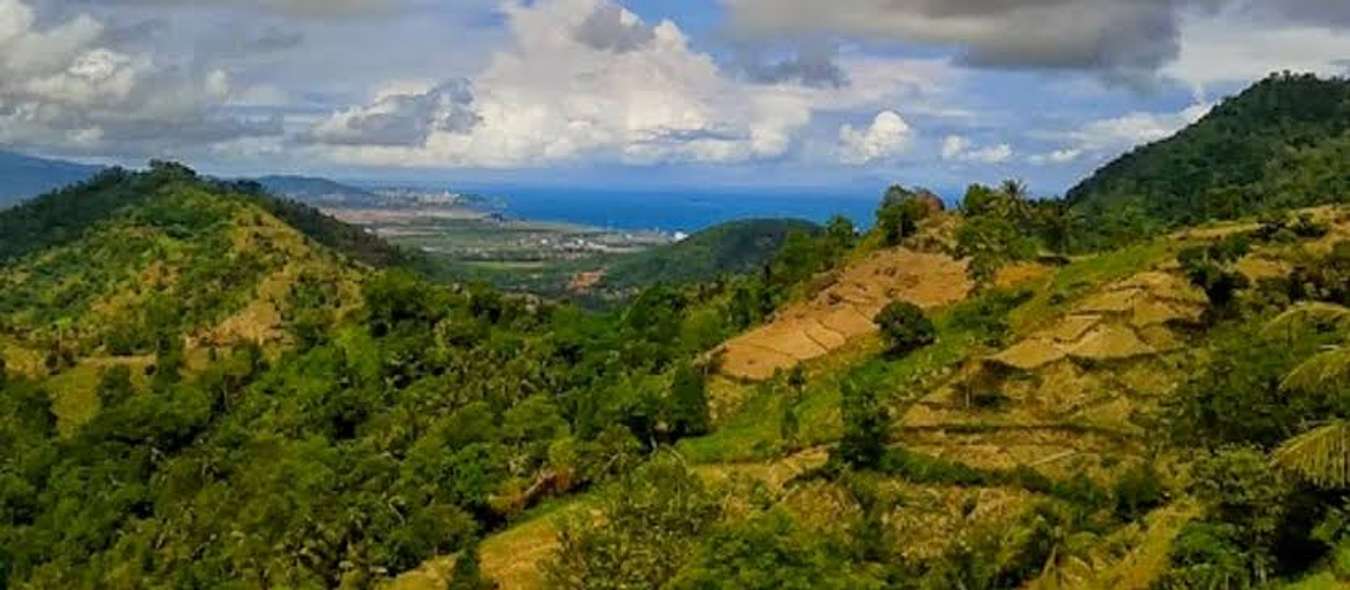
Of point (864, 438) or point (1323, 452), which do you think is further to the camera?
point (864, 438)

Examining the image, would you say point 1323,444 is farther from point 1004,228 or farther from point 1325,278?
point 1004,228

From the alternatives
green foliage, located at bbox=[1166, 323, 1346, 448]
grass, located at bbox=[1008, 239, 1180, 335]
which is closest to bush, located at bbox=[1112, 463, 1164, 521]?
green foliage, located at bbox=[1166, 323, 1346, 448]

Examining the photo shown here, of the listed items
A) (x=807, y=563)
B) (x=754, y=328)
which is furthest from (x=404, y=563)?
(x=807, y=563)

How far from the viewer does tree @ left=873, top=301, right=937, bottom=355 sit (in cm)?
8081

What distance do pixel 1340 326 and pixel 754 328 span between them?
5581cm

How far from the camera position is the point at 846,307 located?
317 ft

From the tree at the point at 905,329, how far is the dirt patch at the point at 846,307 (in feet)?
26.8

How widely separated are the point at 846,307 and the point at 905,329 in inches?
629

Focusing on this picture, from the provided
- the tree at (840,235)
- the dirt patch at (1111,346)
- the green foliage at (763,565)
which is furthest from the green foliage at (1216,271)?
the tree at (840,235)

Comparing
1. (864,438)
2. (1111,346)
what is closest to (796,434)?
(864,438)

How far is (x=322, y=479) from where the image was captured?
91250 mm

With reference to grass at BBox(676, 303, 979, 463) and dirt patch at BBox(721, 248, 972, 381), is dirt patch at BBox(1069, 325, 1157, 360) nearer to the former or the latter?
grass at BBox(676, 303, 979, 463)

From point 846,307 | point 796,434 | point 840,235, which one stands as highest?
point 840,235

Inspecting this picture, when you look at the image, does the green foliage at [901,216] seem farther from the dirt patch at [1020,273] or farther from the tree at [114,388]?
the tree at [114,388]
